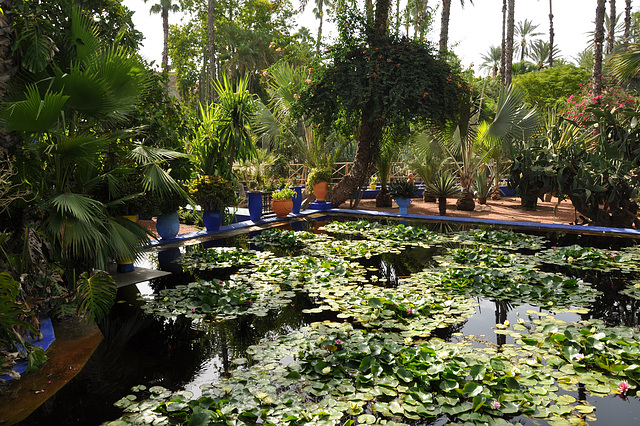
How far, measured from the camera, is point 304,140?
1527 centimetres

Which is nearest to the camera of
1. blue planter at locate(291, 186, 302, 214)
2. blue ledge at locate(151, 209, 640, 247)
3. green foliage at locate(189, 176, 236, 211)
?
blue ledge at locate(151, 209, 640, 247)

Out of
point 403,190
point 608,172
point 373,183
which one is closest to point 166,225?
point 403,190

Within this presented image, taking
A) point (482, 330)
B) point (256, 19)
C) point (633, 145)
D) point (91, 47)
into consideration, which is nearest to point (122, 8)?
point (91, 47)

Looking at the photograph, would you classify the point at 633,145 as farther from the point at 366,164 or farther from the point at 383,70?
the point at 366,164

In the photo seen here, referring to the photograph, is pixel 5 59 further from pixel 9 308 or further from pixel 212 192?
pixel 212 192

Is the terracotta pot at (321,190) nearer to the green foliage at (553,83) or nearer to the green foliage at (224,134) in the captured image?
the green foliage at (224,134)

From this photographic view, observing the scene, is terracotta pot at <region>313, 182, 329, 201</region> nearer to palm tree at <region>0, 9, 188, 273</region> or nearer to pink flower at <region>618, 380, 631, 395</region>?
palm tree at <region>0, 9, 188, 273</region>

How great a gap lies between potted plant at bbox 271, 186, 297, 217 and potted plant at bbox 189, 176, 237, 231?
192 cm

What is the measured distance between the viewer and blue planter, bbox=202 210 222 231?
858 cm

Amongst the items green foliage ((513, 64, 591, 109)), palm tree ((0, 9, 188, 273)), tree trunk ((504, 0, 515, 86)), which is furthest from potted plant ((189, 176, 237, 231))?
green foliage ((513, 64, 591, 109))

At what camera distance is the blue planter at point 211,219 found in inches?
338

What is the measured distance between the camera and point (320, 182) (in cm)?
1298

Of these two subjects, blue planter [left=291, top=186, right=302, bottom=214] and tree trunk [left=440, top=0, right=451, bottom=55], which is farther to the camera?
tree trunk [left=440, top=0, right=451, bottom=55]

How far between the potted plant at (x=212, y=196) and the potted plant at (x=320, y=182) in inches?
181
